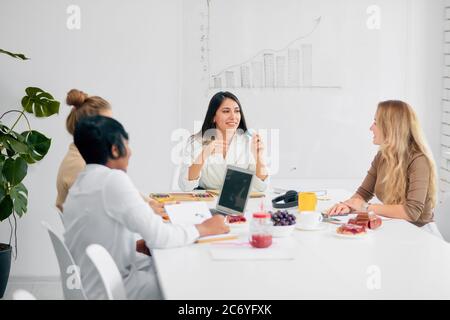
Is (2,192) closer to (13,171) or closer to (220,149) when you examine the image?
(13,171)

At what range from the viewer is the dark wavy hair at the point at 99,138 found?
2.71 m

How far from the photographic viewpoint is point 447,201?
3600 millimetres

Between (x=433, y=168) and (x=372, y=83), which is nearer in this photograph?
(x=433, y=168)

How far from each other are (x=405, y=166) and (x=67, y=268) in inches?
66.9

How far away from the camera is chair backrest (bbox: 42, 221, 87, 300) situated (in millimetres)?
2643

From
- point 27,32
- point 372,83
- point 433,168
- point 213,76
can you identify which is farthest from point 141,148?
point 433,168

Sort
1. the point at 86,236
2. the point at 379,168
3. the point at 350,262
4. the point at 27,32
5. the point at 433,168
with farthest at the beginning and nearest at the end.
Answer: the point at 27,32 < the point at 379,168 < the point at 433,168 < the point at 86,236 < the point at 350,262

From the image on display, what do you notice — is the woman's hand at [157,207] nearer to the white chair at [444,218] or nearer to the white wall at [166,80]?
the white chair at [444,218]

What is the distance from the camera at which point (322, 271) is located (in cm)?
236

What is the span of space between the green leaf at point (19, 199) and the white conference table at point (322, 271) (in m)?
2.00

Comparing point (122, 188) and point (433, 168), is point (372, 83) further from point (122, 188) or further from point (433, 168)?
point (122, 188)

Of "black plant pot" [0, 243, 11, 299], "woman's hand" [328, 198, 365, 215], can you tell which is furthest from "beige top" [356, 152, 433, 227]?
"black plant pot" [0, 243, 11, 299]
